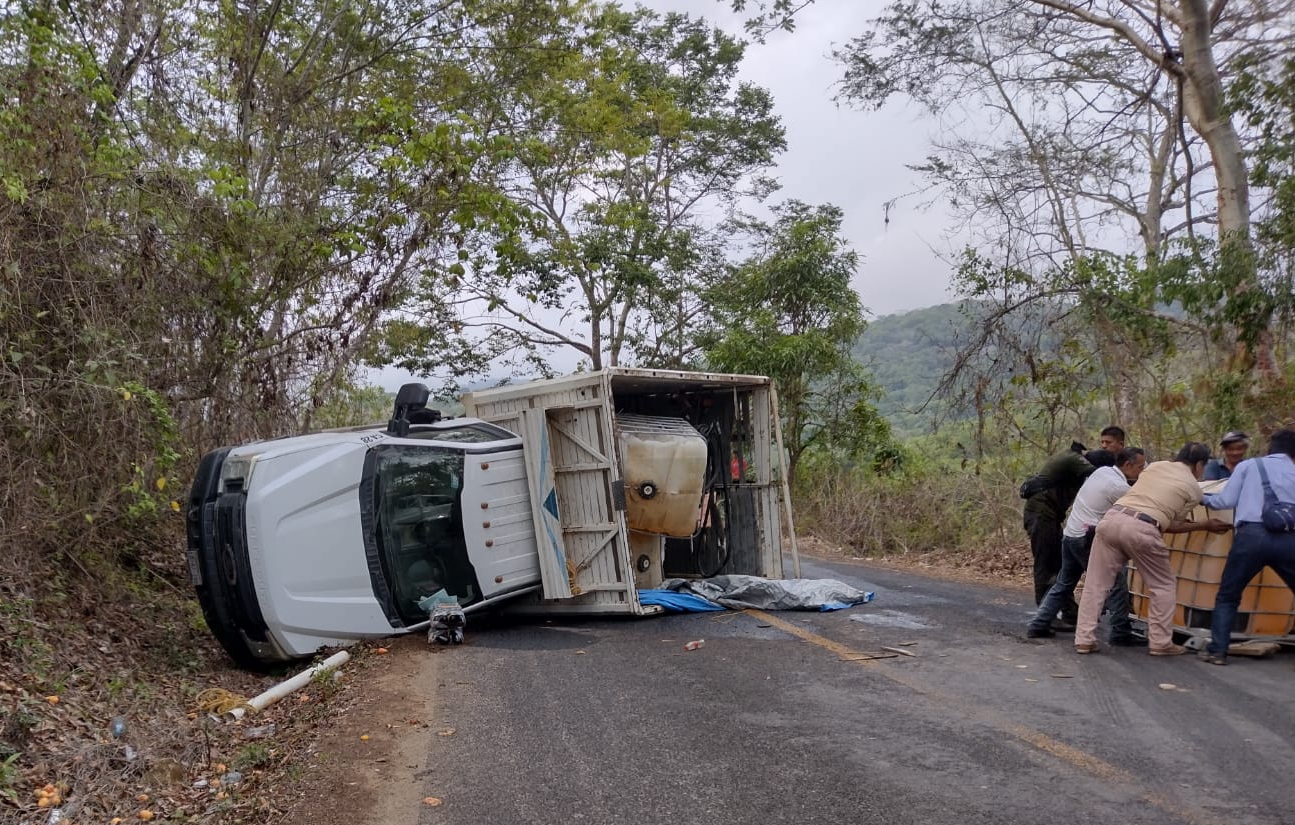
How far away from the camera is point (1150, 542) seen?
21.7 feet

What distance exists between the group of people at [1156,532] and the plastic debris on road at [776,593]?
6.83 ft

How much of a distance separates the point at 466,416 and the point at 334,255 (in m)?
2.99

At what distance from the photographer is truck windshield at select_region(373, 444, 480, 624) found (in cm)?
784

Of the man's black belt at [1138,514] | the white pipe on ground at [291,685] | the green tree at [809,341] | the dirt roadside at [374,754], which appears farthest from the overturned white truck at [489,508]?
the green tree at [809,341]

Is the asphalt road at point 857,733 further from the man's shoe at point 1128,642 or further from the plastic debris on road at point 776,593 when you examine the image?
the plastic debris on road at point 776,593

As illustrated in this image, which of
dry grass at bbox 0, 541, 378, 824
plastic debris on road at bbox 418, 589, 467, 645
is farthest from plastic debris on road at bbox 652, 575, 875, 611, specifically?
dry grass at bbox 0, 541, 378, 824

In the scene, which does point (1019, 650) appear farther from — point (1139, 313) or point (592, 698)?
point (1139, 313)

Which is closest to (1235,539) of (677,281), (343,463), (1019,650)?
(1019,650)

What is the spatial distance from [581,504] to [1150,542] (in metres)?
4.55

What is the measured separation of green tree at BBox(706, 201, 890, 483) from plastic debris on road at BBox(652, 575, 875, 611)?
8.87 meters

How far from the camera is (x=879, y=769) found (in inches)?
181

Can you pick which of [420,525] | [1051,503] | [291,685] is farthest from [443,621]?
[1051,503]

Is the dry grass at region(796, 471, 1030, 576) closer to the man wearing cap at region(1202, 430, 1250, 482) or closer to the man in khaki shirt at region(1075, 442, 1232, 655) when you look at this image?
the man wearing cap at region(1202, 430, 1250, 482)

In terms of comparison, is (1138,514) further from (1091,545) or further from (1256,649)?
(1256,649)
